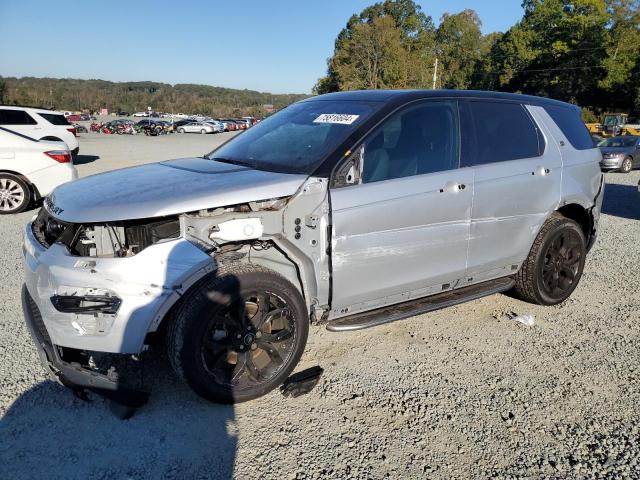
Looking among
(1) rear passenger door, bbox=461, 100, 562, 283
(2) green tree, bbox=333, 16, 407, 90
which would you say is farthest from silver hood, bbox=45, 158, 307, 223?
(2) green tree, bbox=333, 16, 407, 90

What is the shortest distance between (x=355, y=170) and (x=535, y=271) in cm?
210

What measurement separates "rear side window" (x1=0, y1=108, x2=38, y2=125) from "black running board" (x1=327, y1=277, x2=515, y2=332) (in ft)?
44.4

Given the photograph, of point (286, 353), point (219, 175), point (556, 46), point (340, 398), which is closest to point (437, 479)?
point (340, 398)

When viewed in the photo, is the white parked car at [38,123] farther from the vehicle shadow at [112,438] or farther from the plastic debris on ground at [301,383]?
the plastic debris on ground at [301,383]

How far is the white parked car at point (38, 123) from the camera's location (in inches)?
522

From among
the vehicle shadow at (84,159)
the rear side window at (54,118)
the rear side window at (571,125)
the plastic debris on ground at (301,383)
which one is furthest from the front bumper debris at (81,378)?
the vehicle shadow at (84,159)

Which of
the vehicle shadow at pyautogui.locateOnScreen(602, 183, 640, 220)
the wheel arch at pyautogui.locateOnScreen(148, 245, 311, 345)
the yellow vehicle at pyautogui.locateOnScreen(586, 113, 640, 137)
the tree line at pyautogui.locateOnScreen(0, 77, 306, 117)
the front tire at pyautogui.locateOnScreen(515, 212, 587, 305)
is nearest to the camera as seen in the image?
the wheel arch at pyautogui.locateOnScreen(148, 245, 311, 345)

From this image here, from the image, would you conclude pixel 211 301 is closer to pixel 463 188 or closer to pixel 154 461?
pixel 154 461

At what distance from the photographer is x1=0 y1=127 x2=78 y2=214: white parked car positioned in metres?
8.05

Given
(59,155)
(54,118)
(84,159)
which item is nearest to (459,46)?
(84,159)

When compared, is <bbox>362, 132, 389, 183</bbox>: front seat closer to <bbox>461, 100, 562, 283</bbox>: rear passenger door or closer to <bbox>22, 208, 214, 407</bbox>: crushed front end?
<bbox>461, 100, 562, 283</bbox>: rear passenger door

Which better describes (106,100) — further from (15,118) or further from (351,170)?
(351,170)

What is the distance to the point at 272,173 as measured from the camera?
3.10 m

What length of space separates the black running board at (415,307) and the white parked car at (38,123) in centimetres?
1284
